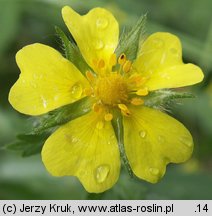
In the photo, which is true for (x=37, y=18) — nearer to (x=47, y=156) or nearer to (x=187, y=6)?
(x=187, y=6)

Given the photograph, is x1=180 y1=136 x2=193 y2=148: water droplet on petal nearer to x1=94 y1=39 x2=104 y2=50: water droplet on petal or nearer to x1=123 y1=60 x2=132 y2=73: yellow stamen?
x1=123 y1=60 x2=132 y2=73: yellow stamen

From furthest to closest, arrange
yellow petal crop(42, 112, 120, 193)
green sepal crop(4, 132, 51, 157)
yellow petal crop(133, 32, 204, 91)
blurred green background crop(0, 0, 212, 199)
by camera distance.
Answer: blurred green background crop(0, 0, 212, 199), green sepal crop(4, 132, 51, 157), yellow petal crop(133, 32, 204, 91), yellow petal crop(42, 112, 120, 193)

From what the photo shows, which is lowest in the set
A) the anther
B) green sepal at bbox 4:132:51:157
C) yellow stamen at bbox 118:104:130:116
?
green sepal at bbox 4:132:51:157

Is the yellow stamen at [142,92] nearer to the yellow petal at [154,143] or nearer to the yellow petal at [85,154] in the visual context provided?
the yellow petal at [154,143]

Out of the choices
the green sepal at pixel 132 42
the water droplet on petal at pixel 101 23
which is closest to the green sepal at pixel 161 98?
the green sepal at pixel 132 42

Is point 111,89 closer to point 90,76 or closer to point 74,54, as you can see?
point 90,76

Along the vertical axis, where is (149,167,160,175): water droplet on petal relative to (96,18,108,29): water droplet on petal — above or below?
below

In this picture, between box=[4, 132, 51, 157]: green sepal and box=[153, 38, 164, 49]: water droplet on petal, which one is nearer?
box=[153, 38, 164, 49]: water droplet on petal

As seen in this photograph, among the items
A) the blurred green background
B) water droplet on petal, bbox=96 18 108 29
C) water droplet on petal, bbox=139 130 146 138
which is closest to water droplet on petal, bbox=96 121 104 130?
water droplet on petal, bbox=139 130 146 138

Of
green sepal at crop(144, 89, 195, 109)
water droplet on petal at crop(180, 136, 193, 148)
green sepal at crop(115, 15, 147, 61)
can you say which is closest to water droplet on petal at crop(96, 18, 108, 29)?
green sepal at crop(115, 15, 147, 61)

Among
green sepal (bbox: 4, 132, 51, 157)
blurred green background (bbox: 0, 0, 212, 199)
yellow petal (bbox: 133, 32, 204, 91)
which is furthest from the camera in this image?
blurred green background (bbox: 0, 0, 212, 199)
